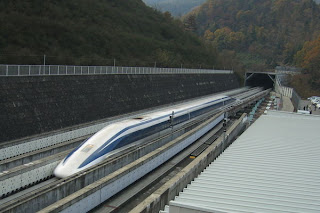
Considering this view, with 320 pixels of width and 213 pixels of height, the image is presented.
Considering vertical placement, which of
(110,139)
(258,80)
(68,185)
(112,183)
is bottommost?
(112,183)

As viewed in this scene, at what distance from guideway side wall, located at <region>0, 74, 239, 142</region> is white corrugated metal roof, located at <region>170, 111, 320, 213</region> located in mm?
14059

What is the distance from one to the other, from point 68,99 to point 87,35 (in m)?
25.2

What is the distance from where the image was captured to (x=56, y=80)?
2800 cm

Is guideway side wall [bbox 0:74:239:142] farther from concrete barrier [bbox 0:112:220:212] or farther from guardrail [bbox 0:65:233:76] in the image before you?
concrete barrier [bbox 0:112:220:212]

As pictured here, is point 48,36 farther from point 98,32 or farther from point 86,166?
point 86,166

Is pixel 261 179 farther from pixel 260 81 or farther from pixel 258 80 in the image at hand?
pixel 260 81

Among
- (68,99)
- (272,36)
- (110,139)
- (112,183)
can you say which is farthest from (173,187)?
(272,36)

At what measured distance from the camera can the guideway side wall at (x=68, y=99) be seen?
75.7 ft

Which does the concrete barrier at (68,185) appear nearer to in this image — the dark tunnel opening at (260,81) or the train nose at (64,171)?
the train nose at (64,171)

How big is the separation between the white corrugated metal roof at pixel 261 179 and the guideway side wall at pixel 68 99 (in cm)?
1406

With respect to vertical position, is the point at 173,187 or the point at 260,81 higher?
the point at 260,81

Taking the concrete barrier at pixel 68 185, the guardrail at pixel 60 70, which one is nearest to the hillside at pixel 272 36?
the guardrail at pixel 60 70

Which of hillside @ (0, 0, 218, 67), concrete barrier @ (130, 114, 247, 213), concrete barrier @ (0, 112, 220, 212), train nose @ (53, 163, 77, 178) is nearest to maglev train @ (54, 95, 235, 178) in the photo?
train nose @ (53, 163, 77, 178)

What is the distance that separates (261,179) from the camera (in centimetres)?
1443
